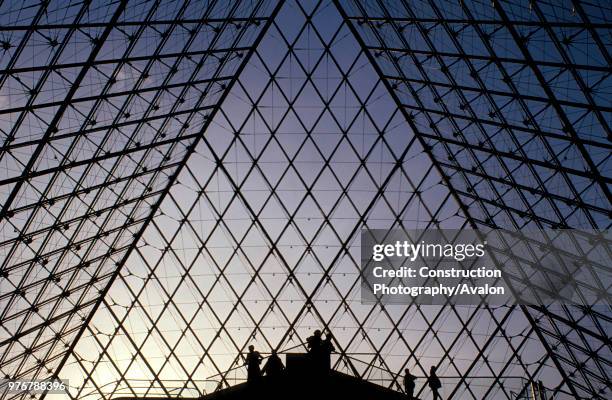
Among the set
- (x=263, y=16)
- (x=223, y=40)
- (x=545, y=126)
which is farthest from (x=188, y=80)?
(x=545, y=126)

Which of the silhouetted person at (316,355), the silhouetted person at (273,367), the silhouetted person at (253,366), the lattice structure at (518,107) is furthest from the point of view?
the silhouetted person at (253,366)

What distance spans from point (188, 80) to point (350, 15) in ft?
26.6

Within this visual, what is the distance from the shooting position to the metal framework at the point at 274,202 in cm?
2350

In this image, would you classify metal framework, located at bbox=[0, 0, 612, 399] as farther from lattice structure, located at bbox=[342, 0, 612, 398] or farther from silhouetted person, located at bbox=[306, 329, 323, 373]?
silhouetted person, located at bbox=[306, 329, 323, 373]

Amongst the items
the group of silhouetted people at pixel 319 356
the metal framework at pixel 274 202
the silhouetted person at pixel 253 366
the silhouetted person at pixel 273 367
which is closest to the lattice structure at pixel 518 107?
the metal framework at pixel 274 202

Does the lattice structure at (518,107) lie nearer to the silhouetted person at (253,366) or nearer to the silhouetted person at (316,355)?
the silhouetted person at (316,355)

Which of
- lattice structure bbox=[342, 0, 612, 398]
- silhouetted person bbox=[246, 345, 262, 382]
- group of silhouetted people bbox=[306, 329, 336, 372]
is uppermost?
lattice structure bbox=[342, 0, 612, 398]

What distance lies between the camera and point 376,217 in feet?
103

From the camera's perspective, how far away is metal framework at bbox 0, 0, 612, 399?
77.1 ft

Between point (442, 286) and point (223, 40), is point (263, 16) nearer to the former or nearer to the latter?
point (223, 40)

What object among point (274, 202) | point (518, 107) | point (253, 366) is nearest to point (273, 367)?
point (253, 366)

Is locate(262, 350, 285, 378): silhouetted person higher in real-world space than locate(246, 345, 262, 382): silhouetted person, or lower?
lower

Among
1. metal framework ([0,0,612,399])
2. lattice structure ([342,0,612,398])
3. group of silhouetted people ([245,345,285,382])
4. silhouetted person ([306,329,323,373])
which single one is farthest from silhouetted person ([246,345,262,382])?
lattice structure ([342,0,612,398])

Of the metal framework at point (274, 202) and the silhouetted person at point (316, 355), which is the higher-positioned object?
the metal framework at point (274, 202)
